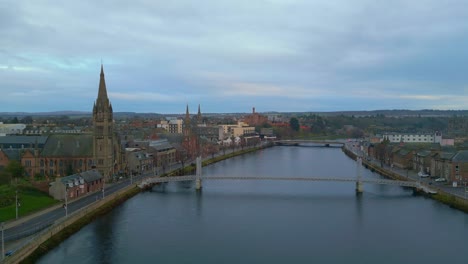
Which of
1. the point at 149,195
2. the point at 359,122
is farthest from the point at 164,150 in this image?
the point at 359,122

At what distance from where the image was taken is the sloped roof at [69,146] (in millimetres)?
47750

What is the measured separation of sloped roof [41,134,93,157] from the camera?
4775 centimetres

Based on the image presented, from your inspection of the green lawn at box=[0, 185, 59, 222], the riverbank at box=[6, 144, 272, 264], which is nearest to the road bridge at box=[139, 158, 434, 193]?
the riverbank at box=[6, 144, 272, 264]

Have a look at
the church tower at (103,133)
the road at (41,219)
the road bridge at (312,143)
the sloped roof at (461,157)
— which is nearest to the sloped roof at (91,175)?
the road at (41,219)

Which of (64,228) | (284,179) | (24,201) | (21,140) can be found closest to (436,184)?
(284,179)

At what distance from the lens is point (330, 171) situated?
2307 inches

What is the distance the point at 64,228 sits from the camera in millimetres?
28156

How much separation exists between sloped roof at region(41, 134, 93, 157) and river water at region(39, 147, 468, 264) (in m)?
8.61

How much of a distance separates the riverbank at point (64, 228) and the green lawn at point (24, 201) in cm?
307

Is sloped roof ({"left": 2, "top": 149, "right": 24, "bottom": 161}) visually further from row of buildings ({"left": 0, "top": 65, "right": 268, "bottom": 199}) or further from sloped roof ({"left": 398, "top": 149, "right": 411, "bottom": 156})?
sloped roof ({"left": 398, "top": 149, "right": 411, "bottom": 156})

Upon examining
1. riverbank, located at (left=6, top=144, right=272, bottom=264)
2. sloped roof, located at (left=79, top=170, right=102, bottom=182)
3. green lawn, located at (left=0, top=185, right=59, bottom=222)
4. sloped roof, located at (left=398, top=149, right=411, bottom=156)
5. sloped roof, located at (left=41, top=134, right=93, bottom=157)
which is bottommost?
riverbank, located at (left=6, top=144, right=272, bottom=264)

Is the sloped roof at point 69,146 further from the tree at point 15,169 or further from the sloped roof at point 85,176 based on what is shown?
the sloped roof at point 85,176

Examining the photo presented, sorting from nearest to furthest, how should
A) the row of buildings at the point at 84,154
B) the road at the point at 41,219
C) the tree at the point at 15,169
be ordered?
the road at the point at 41,219
the tree at the point at 15,169
the row of buildings at the point at 84,154

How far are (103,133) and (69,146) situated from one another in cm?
405
